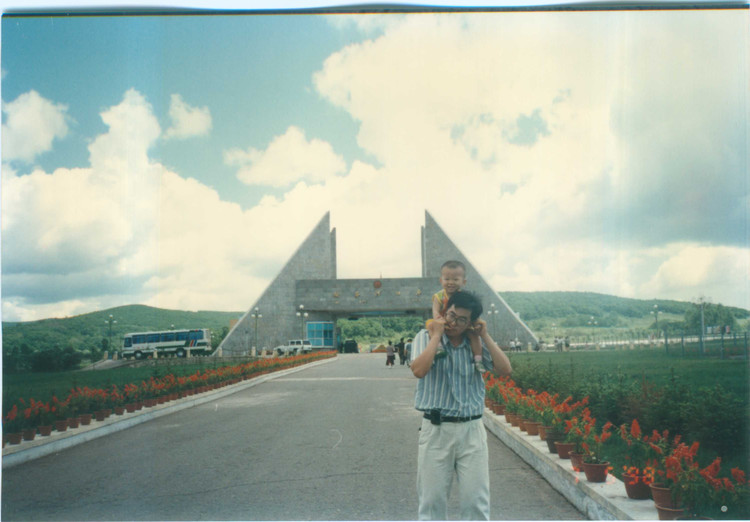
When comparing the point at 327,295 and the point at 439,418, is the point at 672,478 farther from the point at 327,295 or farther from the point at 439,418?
the point at 327,295

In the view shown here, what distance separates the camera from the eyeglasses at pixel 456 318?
8.61 feet

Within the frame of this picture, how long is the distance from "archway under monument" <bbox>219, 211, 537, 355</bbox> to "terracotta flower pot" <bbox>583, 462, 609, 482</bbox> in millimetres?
36406

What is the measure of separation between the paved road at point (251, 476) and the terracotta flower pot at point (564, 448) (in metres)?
0.27

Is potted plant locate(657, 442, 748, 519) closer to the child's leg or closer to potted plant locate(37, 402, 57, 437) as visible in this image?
the child's leg

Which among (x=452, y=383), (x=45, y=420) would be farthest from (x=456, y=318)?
(x=45, y=420)

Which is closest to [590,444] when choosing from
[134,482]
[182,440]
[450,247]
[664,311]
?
[664,311]

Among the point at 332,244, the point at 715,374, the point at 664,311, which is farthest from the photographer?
the point at 332,244

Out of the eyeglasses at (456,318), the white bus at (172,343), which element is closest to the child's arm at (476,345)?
the eyeglasses at (456,318)

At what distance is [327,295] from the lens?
45.1m

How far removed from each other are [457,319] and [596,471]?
5.95 feet

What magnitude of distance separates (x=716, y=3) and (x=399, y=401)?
8.25m

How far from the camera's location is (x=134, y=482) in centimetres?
461

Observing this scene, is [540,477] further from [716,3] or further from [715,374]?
[715,374]

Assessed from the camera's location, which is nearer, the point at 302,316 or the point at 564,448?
the point at 564,448
